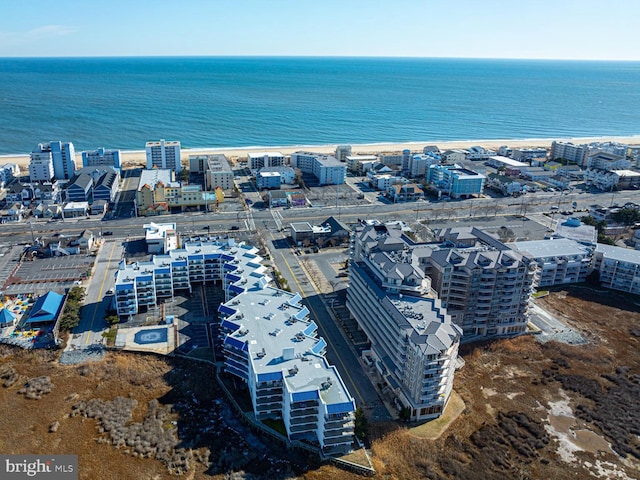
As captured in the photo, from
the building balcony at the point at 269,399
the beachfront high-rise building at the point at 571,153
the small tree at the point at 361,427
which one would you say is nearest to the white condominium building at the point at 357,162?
the beachfront high-rise building at the point at 571,153

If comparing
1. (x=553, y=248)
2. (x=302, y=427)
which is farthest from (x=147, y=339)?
(x=553, y=248)

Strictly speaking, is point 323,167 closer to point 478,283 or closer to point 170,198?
point 170,198

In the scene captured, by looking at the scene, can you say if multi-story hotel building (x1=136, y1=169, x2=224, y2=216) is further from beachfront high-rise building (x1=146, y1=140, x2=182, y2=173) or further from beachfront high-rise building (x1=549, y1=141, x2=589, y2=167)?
beachfront high-rise building (x1=549, y1=141, x2=589, y2=167)

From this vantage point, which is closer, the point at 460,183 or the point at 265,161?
the point at 460,183

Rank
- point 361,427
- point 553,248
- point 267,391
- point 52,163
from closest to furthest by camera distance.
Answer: point 361,427, point 267,391, point 553,248, point 52,163

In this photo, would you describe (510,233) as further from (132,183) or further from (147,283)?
(132,183)

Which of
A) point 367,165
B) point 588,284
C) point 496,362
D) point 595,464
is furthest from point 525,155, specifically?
point 595,464
